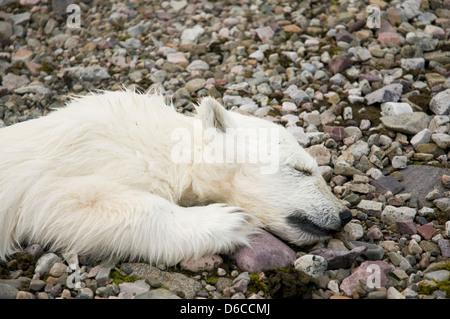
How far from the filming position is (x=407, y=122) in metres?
6.90

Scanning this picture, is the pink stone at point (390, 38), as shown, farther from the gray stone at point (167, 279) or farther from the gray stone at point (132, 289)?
the gray stone at point (132, 289)

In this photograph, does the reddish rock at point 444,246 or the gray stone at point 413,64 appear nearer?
the reddish rock at point 444,246

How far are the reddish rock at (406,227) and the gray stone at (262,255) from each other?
50.5 inches

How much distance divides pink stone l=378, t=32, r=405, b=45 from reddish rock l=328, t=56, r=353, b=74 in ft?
3.23

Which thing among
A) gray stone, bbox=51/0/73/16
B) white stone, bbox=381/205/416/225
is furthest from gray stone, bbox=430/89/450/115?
gray stone, bbox=51/0/73/16

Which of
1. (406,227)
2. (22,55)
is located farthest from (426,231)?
(22,55)

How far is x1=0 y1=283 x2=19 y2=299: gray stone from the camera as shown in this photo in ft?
13.6

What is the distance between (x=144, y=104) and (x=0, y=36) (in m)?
5.87

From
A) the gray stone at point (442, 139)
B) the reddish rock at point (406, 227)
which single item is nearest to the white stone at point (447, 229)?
the reddish rock at point (406, 227)

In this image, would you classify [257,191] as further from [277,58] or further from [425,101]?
[277,58]

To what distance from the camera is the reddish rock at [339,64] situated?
837 centimetres

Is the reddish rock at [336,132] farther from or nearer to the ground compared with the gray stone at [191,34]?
nearer to the ground

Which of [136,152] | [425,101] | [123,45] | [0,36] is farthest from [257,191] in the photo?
[0,36]

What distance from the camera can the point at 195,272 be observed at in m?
4.63
